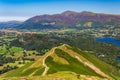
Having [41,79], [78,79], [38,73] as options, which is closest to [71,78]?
[78,79]

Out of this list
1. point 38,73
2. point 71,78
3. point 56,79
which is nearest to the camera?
point 56,79

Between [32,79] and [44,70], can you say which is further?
[44,70]

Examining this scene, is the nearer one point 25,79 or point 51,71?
point 25,79

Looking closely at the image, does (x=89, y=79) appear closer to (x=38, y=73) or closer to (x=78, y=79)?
(x=78, y=79)

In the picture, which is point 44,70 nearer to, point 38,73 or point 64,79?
point 38,73

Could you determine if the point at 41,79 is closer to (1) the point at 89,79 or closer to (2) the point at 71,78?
(2) the point at 71,78

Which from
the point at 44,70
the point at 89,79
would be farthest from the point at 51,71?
the point at 89,79

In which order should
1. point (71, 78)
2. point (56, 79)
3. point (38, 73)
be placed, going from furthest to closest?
point (38, 73) → point (71, 78) → point (56, 79)

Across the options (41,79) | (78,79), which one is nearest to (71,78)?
(78,79)
